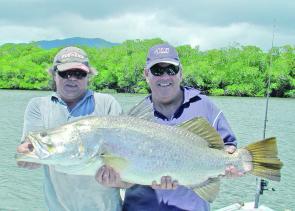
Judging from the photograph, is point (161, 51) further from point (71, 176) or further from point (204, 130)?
point (71, 176)

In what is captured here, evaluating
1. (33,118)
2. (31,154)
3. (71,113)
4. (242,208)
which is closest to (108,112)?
(71,113)

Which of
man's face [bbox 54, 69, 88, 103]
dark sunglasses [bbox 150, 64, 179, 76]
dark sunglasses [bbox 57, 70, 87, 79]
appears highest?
dark sunglasses [bbox 150, 64, 179, 76]

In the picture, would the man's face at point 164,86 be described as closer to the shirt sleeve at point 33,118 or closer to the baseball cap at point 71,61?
the baseball cap at point 71,61

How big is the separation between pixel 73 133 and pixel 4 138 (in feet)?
75.9

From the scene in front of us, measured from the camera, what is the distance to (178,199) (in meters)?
4.02

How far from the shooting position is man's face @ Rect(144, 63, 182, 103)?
4062 millimetres

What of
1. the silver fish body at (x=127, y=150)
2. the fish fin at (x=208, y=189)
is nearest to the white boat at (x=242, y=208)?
the fish fin at (x=208, y=189)

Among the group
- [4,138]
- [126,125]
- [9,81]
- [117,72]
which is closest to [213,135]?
[126,125]

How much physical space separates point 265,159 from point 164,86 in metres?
1.00

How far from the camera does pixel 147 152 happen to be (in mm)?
3691

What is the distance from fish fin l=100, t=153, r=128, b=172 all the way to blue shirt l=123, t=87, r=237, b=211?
55 centimetres

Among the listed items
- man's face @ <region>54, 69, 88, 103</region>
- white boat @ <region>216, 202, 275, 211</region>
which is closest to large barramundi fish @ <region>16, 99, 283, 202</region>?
man's face @ <region>54, 69, 88, 103</region>

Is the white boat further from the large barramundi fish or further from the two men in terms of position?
the large barramundi fish

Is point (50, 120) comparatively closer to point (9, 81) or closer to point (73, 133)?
point (73, 133)
